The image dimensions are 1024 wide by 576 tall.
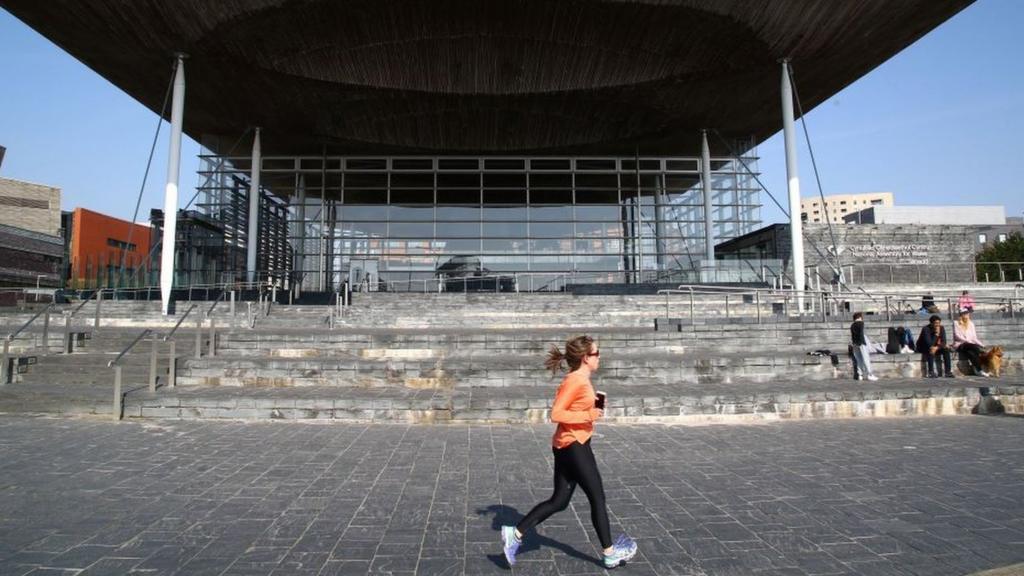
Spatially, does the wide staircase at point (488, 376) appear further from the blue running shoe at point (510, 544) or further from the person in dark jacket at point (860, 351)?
the blue running shoe at point (510, 544)

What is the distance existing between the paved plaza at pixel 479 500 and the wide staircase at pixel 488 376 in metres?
0.76

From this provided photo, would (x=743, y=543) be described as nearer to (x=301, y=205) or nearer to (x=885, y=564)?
(x=885, y=564)

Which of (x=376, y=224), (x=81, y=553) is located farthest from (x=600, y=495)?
(x=376, y=224)

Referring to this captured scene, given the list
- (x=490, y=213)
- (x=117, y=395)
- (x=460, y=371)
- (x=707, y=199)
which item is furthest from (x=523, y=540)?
(x=707, y=199)

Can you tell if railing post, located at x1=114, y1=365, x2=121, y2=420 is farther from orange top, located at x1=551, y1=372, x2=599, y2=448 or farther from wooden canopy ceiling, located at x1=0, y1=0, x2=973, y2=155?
wooden canopy ceiling, located at x1=0, y1=0, x2=973, y2=155

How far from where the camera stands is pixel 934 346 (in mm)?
10953

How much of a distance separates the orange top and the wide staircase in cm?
495

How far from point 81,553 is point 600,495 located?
3.60m

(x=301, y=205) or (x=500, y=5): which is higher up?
(x=500, y=5)

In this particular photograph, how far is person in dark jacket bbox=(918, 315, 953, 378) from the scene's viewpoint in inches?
432

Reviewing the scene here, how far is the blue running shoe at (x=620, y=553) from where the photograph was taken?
356 cm

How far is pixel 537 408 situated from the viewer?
28.0 feet

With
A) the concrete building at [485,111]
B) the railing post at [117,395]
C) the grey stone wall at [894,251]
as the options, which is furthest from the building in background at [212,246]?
the grey stone wall at [894,251]

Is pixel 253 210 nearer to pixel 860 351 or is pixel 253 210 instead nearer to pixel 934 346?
pixel 860 351
